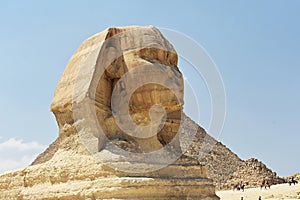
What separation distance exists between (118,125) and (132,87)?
0.73m

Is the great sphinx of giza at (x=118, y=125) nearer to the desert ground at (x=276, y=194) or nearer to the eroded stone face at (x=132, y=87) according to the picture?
the eroded stone face at (x=132, y=87)

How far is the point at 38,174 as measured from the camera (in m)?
9.27

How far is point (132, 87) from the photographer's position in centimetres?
912

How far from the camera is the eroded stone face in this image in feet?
29.5

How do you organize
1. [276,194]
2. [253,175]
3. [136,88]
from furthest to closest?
[253,175]
[276,194]
[136,88]

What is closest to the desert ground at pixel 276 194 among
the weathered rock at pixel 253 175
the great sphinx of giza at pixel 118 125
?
the great sphinx of giza at pixel 118 125

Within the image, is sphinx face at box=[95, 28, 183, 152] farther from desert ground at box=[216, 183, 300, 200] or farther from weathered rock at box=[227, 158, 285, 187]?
weathered rock at box=[227, 158, 285, 187]

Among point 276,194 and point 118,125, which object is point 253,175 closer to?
point 276,194

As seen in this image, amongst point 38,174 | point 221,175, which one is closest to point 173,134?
point 38,174

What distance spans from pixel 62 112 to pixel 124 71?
143cm

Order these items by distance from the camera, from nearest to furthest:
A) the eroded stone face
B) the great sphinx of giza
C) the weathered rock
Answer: the great sphinx of giza < the eroded stone face < the weathered rock

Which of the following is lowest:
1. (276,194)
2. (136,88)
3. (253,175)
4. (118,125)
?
(118,125)

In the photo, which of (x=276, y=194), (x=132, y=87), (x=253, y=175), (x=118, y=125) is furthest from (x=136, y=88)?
(x=253, y=175)

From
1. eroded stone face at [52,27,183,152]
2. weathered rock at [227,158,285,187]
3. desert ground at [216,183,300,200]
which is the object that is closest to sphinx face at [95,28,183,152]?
eroded stone face at [52,27,183,152]
